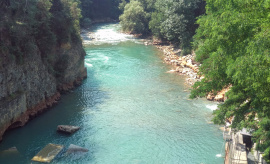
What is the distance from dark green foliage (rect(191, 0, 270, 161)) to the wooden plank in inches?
411

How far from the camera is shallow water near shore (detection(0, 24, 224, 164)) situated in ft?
63.7

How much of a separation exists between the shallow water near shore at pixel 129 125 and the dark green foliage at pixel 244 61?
5.68m

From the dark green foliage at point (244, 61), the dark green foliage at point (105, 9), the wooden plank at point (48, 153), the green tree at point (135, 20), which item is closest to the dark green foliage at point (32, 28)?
the wooden plank at point (48, 153)

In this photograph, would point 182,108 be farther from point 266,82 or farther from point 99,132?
point 266,82

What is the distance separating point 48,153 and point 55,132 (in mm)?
3482

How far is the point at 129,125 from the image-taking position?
23.7 metres

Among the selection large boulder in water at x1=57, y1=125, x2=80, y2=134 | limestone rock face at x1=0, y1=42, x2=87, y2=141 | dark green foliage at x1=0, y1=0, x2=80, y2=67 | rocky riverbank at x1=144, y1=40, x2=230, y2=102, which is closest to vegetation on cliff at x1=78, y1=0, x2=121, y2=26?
rocky riverbank at x1=144, y1=40, x2=230, y2=102

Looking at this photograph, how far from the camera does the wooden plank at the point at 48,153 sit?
18.7 metres

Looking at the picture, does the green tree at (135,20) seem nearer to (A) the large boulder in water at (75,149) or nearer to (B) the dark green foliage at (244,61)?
(A) the large boulder in water at (75,149)

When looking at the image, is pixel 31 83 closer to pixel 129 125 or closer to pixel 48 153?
pixel 48 153

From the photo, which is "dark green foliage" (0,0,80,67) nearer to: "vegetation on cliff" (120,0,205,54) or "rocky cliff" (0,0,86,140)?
"rocky cliff" (0,0,86,140)

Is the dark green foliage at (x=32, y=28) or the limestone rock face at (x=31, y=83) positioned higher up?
the dark green foliage at (x=32, y=28)

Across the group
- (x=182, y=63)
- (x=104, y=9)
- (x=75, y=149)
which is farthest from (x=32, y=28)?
(x=104, y=9)

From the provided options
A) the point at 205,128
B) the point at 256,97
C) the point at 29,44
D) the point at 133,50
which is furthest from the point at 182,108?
the point at 133,50
